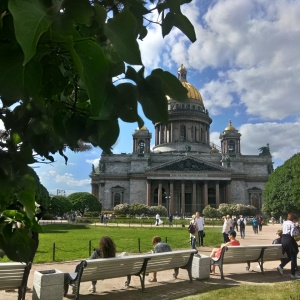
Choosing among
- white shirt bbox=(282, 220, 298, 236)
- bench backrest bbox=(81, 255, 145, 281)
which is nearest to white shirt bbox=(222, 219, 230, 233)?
white shirt bbox=(282, 220, 298, 236)

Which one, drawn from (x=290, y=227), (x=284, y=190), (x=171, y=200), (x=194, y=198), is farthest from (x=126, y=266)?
(x=194, y=198)

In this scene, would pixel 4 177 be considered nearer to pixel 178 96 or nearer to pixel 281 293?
pixel 178 96

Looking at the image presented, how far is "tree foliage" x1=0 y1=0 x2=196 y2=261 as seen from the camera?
0.81 meters

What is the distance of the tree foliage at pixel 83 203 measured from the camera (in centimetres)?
6266

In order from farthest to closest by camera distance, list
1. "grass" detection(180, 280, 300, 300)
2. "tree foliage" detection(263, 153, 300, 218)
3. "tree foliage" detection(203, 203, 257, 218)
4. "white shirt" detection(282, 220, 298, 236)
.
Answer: "tree foliage" detection(203, 203, 257, 218) < "tree foliage" detection(263, 153, 300, 218) < "white shirt" detection(282, 220, 298, 236) < "grass" detection(180, 280, 300, 300)

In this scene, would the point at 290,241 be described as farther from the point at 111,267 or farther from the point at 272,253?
the point at 111,267

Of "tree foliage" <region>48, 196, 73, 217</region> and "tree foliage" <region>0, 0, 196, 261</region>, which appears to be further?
"tree foliage" <region>48, 196, 73, 217</region>

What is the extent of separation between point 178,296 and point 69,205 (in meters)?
55.1

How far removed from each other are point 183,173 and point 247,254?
60.1 meters

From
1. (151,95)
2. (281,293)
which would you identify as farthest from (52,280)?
(151,95)

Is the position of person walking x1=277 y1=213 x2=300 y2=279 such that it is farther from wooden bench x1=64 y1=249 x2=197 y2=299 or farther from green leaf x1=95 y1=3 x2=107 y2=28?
green leaf x1=95 y1=3 x2=107 y2=28

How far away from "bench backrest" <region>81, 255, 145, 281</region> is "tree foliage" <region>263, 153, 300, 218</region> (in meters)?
38.5

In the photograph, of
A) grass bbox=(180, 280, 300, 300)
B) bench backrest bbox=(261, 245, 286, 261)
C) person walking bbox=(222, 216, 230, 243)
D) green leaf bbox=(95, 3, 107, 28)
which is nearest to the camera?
green leaf bbox=(95, 3, 107, 28)

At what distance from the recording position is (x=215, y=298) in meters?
8.07
